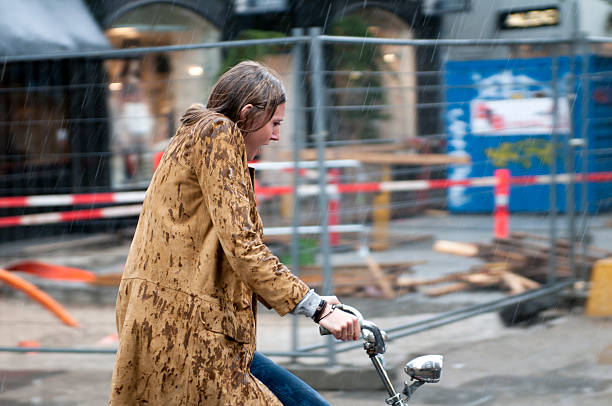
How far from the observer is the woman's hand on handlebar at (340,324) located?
2.46 metres

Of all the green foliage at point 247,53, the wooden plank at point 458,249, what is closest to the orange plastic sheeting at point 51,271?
the green foliage at point 247,53

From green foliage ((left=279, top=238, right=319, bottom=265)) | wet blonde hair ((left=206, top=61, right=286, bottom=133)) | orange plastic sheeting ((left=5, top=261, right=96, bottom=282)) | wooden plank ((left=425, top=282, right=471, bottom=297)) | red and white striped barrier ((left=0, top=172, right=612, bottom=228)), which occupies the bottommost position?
wooden plank ((left=425, top=282, right=471, bottom=297))

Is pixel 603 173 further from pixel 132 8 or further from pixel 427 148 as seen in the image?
pixel 132 8

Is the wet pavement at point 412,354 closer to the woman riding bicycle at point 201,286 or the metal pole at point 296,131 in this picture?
the metal pole at point 296,131

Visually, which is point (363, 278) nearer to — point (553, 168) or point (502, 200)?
point (553, 168)

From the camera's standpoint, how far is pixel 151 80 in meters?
11.9

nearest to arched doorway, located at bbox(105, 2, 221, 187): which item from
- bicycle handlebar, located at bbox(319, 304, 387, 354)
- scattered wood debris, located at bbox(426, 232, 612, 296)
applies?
scattered wood debris, located at bbox(426, 232, 612, 296)

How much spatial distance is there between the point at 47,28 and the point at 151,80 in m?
2.16

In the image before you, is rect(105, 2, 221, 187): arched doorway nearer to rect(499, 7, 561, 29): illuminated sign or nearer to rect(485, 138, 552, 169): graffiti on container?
rect(485, 138, 552, 169): graffiti on container

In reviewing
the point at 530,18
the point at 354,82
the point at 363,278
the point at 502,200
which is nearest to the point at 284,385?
the point at 363,278

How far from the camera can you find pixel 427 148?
12.1 m

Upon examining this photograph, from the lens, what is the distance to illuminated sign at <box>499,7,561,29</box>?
1588 cm

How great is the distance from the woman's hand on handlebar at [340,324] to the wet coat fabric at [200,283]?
95 mm

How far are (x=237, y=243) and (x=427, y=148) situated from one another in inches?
390
